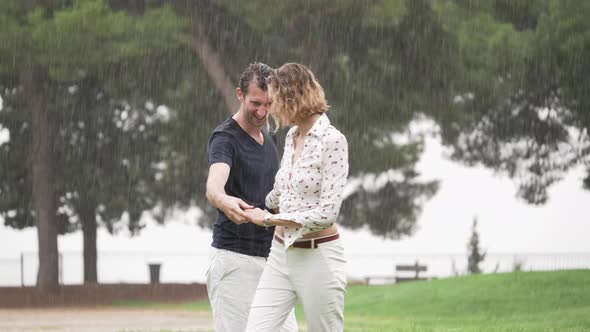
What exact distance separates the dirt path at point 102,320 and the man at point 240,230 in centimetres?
921

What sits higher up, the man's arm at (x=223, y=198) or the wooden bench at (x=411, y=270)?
the man's arm at (x=223, y=198)

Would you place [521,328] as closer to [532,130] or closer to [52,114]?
[532,130]

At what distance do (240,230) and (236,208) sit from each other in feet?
2.10

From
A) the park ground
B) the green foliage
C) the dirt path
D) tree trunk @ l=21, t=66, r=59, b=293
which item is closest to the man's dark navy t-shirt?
the park ground

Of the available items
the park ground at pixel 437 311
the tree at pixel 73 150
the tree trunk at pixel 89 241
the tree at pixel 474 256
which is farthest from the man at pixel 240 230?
the tree at pixel 474 256

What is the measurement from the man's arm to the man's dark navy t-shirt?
99 mm

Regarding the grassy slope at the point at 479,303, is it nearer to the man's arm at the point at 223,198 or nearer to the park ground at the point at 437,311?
the park ground at the point at 437,311

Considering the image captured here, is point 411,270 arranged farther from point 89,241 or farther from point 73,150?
point 73,150

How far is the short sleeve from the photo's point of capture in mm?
4730

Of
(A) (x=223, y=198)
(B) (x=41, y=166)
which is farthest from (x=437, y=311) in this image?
(A) (x=223, y=198)

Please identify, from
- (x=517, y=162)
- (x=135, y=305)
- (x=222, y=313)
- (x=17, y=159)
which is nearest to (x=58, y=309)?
(x=135, y=305)

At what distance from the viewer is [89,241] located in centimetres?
2669

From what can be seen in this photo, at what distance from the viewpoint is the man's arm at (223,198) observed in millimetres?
4180

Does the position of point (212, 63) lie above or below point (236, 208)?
above
